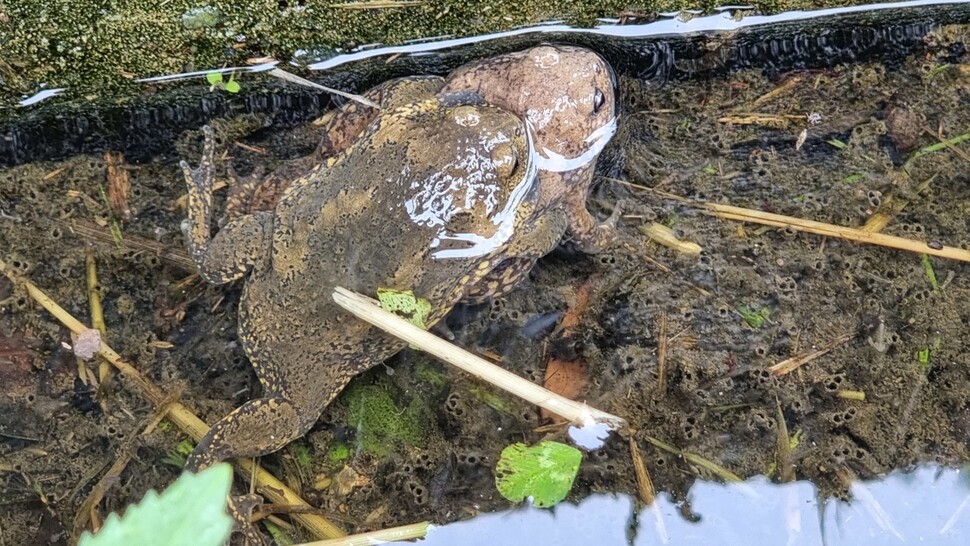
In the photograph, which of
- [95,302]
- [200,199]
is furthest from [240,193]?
[95,302]

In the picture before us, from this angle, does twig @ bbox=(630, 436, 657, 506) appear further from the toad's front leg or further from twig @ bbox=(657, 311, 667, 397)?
the toad's front leg

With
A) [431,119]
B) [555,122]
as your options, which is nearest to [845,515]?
[555,122]

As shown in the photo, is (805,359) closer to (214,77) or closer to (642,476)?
(642,476)

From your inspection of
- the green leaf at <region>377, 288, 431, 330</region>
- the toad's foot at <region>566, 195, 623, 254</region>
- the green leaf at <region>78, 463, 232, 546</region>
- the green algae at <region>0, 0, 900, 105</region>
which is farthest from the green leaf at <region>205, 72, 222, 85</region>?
the green leaf at <region>78, 463, 232, 546</region>

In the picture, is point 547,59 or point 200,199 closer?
point 547,59

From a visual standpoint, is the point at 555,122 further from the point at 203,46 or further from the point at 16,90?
the point at 16,90

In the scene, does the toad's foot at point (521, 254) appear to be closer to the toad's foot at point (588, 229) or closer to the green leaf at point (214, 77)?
the toad's foot at point (588, 229)
